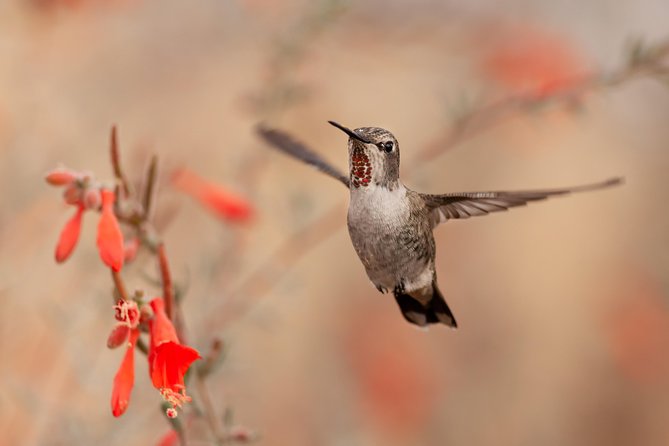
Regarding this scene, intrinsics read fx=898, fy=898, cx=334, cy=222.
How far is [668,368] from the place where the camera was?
291 inches

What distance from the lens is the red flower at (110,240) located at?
2225mm

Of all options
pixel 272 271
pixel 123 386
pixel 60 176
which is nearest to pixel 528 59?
pixel 272 271

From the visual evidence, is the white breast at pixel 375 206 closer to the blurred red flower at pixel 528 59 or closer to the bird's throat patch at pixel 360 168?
the bird's throat patch at pixel 360 168

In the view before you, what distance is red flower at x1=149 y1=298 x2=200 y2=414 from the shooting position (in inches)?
85.4

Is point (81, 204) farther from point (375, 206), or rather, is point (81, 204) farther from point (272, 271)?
point (272, 271)

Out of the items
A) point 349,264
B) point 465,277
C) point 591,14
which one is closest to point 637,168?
point 591,14

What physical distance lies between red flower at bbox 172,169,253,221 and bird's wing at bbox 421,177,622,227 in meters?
0.93

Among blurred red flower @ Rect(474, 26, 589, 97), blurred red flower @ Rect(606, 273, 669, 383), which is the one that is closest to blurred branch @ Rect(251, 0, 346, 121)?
blurred red flower @ Rect(474, 26, 589, 97)

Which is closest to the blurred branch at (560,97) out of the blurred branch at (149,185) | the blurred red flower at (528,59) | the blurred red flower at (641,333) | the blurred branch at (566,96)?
the blurred branch at (566,96)

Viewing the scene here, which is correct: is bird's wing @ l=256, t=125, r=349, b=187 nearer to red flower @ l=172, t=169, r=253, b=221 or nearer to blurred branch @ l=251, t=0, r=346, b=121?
red flower @ l=172, t=169, r=253, b=221

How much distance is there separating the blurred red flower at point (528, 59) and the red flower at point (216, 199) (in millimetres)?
3855

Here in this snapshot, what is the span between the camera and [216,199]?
140 inches

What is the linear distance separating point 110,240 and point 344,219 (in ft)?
12.2

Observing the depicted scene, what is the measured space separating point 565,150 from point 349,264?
3039 millimetres
